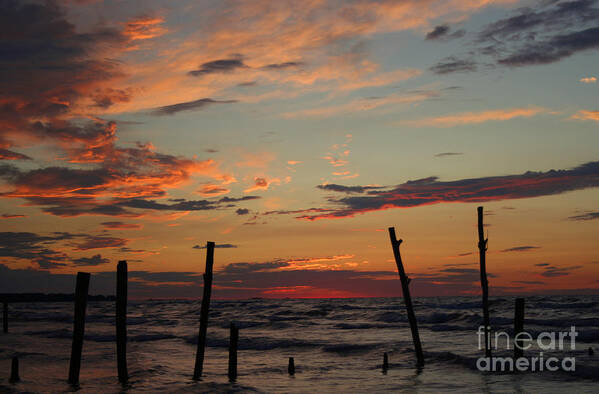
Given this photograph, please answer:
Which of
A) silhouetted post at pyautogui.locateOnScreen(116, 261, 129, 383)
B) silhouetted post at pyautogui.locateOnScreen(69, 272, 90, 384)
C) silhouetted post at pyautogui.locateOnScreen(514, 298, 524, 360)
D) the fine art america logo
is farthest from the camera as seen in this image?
the fine art america logo

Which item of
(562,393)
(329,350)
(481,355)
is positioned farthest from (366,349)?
(562,393)

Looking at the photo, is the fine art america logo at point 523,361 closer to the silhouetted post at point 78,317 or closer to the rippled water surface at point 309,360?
the rippled water surface at point 309,360

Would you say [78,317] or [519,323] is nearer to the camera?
[78,317]

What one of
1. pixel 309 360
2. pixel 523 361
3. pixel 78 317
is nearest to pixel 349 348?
pixel 309 360

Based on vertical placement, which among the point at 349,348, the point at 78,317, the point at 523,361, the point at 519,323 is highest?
the point at 78,317

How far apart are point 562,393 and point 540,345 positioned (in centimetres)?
1386

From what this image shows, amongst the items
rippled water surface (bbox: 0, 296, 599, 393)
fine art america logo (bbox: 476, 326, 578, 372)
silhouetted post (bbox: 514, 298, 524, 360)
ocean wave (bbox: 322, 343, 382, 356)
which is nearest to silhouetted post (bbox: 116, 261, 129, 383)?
rippled water surface (bbox: 0, 296, 599, 393)

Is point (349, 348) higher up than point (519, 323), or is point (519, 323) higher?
point (519, 323)

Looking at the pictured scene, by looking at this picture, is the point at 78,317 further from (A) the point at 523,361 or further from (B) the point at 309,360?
(A) the point at 523,361

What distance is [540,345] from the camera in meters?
30.5

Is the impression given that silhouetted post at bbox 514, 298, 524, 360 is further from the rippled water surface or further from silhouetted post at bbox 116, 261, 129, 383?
silhouetted post at bbox 116, 261, 129, 383

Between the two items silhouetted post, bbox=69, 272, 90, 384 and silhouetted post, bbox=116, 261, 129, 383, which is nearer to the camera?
silhouetted post, bbox=69, 272, 90, 384

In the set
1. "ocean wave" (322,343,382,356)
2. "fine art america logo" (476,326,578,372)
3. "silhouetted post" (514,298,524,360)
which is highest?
"silhouetted post" (514,298,524,360)

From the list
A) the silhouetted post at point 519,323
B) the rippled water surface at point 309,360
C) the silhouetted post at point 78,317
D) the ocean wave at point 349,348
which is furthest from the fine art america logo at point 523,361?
the silhouetted post at point 78,317
